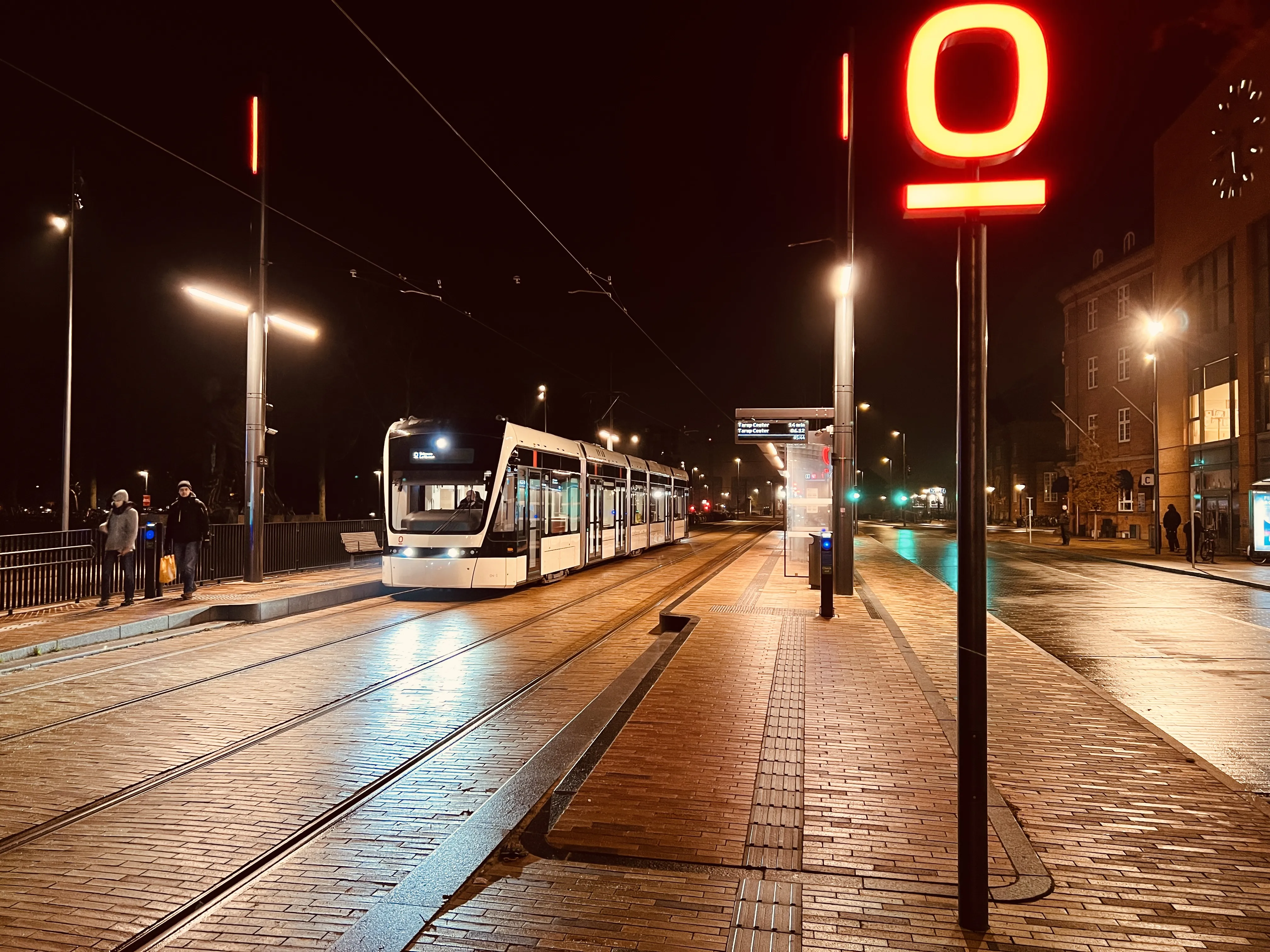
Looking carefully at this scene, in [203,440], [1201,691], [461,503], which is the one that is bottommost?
[1201,691]

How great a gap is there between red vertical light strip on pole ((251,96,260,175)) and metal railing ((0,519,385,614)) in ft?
22.7

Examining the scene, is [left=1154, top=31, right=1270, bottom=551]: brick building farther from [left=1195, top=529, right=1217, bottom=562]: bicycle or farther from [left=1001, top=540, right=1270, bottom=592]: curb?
[left=1001, top=540, right=1270, bottom=592]: curb

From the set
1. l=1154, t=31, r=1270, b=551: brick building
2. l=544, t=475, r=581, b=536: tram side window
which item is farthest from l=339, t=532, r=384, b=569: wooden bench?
l=1154, t=31, r=1270, b=551: brick building

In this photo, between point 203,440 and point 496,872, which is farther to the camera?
point 203,440

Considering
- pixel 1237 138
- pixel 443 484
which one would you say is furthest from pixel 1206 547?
pixel 443 484

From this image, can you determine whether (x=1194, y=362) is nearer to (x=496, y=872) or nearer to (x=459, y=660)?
(x=459, y=660)

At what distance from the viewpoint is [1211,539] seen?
27031 millimetres

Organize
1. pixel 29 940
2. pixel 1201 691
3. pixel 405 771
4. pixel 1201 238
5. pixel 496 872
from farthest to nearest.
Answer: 1. pixel 1201 238
2. pixel 1201 691
3. pixel 405 771
4. pixel 496 872
5. pixel 29 940

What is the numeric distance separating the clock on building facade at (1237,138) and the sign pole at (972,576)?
3139 centimetres

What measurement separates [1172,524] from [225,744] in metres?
30.4

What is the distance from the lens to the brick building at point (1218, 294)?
Result: 2855 cm

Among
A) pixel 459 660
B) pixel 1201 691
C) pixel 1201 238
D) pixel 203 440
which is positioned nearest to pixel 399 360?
pixel 203 440

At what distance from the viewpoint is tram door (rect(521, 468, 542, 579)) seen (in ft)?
57.0

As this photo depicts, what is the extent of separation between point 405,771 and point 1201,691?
755cm
